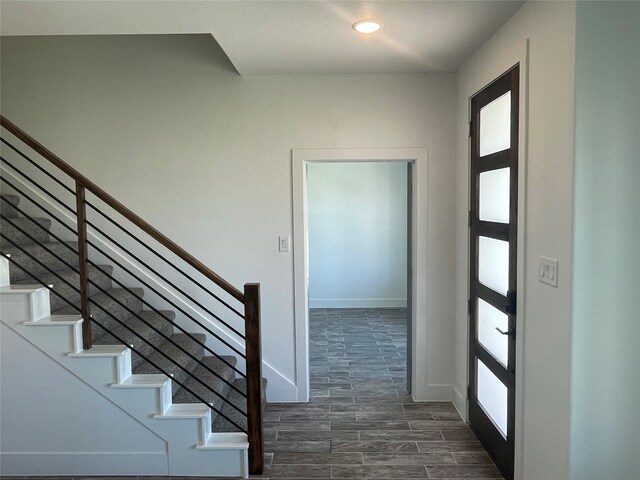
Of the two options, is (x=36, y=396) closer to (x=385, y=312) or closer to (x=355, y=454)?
(x=355, y=454)

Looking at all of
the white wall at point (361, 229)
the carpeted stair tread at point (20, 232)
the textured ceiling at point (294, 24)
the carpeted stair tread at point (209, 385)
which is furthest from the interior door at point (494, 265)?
the white wall at point (361, 229)

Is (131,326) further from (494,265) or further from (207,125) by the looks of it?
(494,265)

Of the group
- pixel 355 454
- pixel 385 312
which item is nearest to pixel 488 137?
pixel 355 454

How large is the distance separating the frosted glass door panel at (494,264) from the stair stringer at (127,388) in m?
1.77

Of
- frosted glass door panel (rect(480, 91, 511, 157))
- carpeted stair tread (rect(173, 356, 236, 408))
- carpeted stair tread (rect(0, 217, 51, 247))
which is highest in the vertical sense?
frosted glass door panel (rect(480, 91, 511, 157))

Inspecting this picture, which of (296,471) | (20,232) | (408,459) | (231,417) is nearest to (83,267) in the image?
(20,232)

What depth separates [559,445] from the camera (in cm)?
205

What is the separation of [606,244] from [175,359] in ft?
8.61

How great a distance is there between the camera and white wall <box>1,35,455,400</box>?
12.0ft

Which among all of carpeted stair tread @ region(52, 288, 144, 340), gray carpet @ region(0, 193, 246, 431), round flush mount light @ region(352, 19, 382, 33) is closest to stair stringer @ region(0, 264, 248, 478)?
gray carpet @ region(0, 193, 246, 431)

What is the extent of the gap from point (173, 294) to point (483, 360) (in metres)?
2.37

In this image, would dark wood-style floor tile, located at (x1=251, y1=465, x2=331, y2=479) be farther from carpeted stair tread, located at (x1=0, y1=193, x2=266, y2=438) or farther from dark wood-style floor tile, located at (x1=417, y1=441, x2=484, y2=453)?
dark wood-style floor tile, located at (x1=417, y1=441, x2=484, y2=453)

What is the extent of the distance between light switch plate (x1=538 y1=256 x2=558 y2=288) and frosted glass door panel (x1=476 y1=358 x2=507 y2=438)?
87 centimetres

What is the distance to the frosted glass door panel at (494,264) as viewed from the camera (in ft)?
8.96
